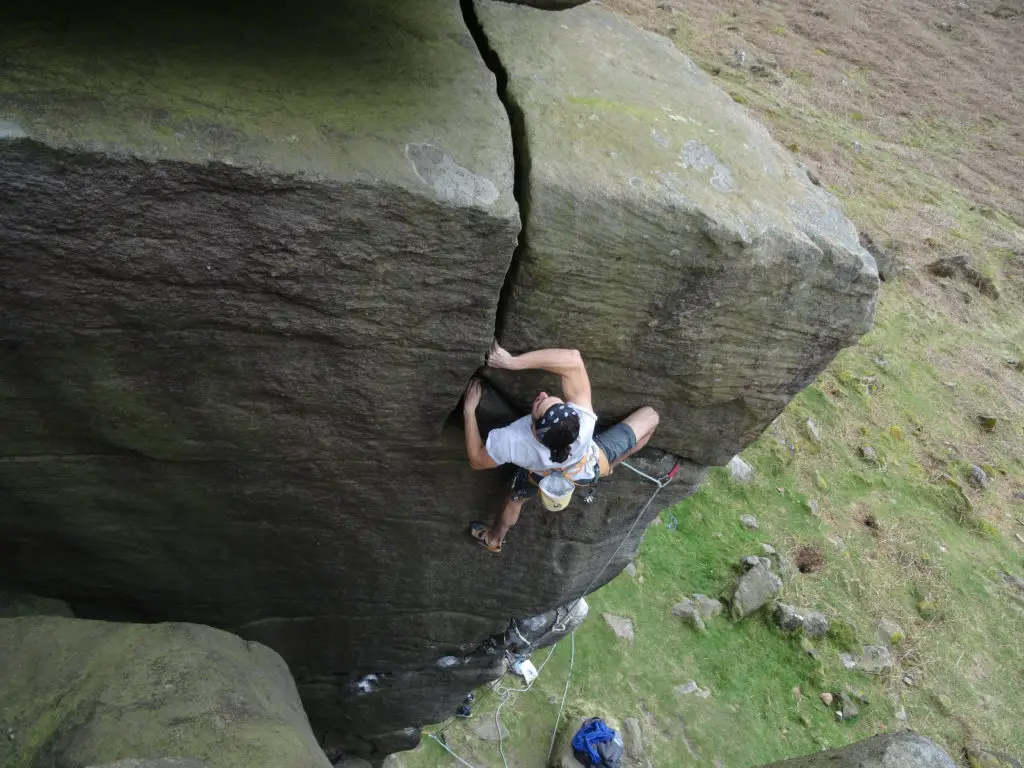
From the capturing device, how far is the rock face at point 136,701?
3.08m

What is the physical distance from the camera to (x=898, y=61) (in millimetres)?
17641

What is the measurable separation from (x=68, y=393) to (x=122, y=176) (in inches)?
44.7

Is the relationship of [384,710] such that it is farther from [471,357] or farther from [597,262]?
[597,262]

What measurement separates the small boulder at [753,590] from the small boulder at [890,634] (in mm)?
1131

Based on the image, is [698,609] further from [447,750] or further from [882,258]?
[882,258]

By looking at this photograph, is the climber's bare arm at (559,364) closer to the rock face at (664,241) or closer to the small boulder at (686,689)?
the rock face at (664,241)

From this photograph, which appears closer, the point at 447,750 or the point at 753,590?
the point at 447,750

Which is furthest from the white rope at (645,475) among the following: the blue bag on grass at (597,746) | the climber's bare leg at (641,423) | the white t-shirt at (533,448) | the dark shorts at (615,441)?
the blue bag on grass at (597,746)

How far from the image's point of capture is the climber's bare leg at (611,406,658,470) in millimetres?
4129

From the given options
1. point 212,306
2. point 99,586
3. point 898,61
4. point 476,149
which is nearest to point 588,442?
point 476,149

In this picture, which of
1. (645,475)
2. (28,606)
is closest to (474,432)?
(645,475)

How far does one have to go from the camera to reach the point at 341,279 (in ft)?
10.6

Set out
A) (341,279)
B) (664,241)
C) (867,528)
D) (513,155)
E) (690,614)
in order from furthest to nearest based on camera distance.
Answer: (867,528) < (690,614) < (664,241) < (513,155) < (341,279)

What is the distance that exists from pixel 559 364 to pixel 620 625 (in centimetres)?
467
